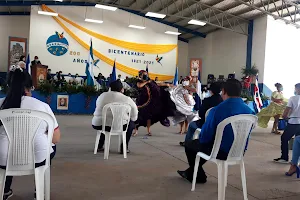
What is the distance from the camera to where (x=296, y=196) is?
2.94m

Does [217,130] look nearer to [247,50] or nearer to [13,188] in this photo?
[13,188]

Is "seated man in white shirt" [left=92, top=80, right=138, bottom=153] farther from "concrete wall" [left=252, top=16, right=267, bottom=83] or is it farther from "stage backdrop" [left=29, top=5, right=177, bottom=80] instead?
"stage backdrop" [left=29, top=5, right=177, bottom=80]

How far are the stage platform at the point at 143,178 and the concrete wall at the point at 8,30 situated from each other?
575 inches

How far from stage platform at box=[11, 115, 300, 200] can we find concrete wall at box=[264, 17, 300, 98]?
10329mm

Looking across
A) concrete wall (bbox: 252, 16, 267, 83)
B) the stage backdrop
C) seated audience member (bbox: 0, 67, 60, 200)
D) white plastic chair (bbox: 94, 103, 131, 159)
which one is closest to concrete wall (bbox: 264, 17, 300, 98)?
concrete wall (bbox: 252, 16, 267, 83)

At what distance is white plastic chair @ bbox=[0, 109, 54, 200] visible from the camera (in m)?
2.00

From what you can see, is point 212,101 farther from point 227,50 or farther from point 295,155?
point 227,50

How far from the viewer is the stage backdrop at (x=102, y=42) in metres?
15.7

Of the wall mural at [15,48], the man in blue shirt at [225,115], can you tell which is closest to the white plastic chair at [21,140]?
the man in blue shirt at [225,115]

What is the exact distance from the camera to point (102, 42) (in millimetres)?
17109

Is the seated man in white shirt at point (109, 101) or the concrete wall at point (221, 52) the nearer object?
the seated man in white shirt at point (109, 101)

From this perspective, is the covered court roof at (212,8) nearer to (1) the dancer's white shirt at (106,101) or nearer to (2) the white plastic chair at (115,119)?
(1) the dancer's white shirt at (106,101)

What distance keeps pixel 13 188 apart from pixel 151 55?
1603 cm

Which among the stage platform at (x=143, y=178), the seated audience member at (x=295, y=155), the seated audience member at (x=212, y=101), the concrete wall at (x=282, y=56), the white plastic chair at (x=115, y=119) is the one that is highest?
the concrete wall at (x=282, y=56)
